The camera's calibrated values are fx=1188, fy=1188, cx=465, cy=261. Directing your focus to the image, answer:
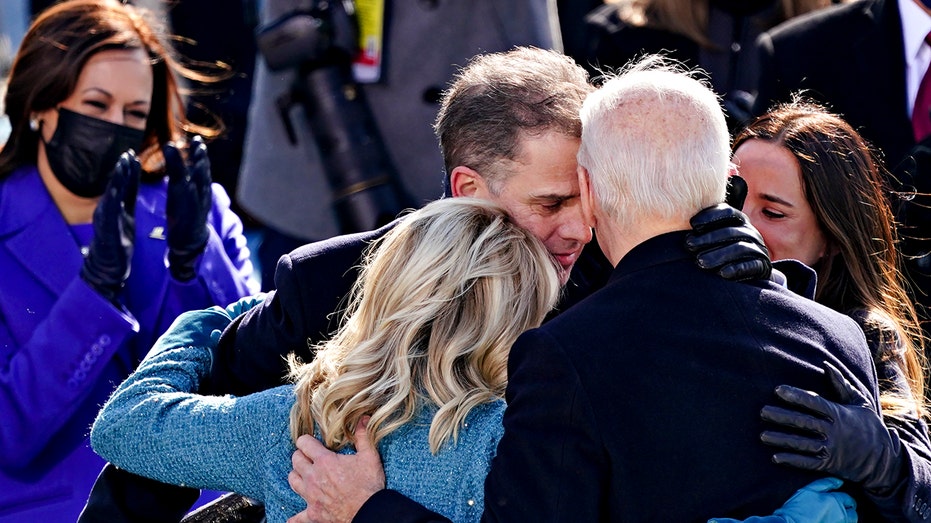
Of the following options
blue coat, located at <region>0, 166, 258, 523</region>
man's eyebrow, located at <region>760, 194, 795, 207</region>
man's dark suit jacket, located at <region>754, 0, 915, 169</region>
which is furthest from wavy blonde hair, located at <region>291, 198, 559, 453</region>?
man's dark suit jacket, located at <region>754, 0, 915, 169</region>

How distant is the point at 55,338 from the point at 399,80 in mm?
1778

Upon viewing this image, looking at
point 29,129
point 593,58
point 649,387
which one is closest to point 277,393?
point 649,387

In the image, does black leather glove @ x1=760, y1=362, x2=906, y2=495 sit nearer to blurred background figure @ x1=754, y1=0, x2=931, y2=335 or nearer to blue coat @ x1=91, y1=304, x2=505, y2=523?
blue coat @ x1=91, y1=304, x2=505, y2=523

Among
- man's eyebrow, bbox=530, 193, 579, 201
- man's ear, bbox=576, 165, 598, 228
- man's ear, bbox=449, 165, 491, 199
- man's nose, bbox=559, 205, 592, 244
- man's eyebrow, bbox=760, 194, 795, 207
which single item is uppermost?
man's ear, bbox=576, 165, 598, 228

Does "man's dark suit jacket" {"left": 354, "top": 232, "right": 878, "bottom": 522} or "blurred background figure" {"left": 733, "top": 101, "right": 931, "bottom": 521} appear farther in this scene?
"blurred background figure" {"left": 733, "top": 101, "right": 931, "bottom": 521}

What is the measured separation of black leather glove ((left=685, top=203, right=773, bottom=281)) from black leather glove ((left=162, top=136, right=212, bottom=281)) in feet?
5.46

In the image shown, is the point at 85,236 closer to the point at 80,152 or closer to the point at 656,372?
the point at 80,152

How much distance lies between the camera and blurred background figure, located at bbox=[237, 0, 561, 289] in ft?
13.6

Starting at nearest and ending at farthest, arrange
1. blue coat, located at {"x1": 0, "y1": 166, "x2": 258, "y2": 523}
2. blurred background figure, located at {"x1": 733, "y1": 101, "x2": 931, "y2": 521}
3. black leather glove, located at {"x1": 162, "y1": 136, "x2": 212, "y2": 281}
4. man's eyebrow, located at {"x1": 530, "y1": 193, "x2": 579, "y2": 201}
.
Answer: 1. blurred background figure, located at {"x1": 733, "y1": 101, "x2": 931, "y2": 521}
2. man's eyebrow, located at {"x1": 530, "y1": 193, "x2": 579, "y2": 201}
3. blue coat, located at {"x1": 0, "y1": 166, "x2": 258, "y2": 523}
4. black leather glove, located at {"x1": 162, "y1": 136, "x2": 212, "y2": 281}

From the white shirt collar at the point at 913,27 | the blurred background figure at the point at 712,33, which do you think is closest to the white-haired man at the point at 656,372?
the white shirt collar at the point at 913,27

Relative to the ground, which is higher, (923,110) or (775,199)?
(775,199)

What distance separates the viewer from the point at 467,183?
2559mm

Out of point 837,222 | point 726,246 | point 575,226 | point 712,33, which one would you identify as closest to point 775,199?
point 837,222

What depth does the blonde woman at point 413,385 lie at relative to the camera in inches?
77.5
